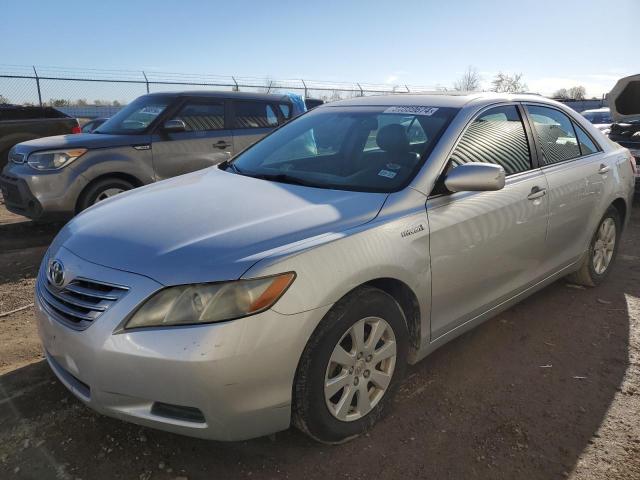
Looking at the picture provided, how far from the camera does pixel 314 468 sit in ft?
7.57

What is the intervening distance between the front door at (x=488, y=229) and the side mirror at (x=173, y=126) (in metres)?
4.24

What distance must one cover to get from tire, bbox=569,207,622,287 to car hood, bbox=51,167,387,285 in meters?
2.60

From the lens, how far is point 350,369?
2.38 m

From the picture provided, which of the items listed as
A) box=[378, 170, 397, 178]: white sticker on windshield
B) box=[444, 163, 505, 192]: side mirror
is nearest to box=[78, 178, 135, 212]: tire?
box=[378, 170, 397, 178]: white sticker on windshield

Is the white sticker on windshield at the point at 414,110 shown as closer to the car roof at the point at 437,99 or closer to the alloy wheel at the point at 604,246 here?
the car roof at the point at 437,99

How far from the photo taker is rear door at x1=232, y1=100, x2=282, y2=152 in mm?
7008

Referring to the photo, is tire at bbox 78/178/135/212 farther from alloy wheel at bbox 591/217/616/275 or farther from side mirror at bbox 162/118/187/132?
alloy wheel at bbox 591/217/616/275

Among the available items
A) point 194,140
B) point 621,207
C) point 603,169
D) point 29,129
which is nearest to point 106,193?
point 194,140

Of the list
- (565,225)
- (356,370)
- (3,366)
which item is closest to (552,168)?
(565,225)

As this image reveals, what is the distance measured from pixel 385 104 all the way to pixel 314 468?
7.49ft

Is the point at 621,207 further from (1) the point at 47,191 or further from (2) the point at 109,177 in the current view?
(1) the point at 47,191

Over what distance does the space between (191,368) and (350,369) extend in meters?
0.78

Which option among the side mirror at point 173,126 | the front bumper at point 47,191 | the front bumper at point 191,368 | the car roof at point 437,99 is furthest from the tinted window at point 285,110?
the front bumper at point 191,368

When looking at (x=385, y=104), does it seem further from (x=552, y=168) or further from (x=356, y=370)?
(x=356, y=370)
